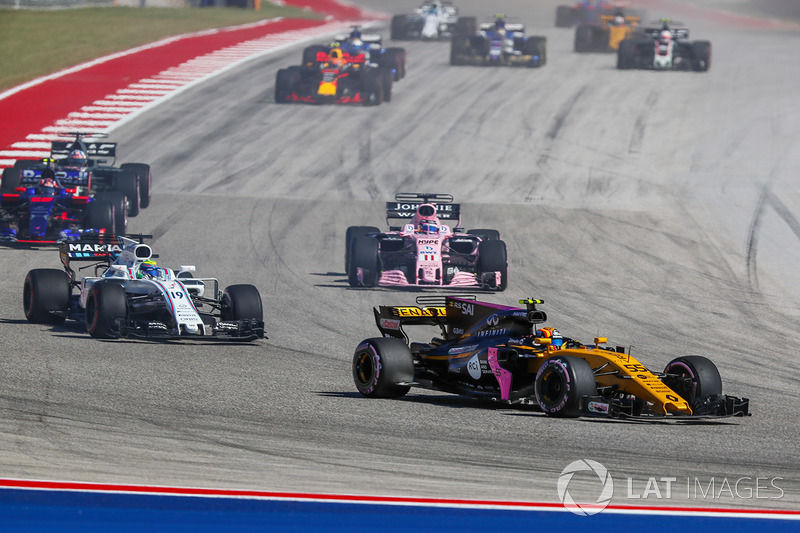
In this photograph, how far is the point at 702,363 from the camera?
14.2 m

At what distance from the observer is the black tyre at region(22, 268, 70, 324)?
20344 millimetres

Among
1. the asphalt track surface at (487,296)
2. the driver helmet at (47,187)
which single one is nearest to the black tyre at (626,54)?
the asphalt track surface at (487,296)

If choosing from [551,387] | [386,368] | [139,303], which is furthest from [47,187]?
[551,387]

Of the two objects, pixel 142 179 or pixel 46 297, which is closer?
pixel 46 297

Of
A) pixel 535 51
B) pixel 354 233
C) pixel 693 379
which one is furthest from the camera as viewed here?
pixel 535 51

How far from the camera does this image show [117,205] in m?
29.9

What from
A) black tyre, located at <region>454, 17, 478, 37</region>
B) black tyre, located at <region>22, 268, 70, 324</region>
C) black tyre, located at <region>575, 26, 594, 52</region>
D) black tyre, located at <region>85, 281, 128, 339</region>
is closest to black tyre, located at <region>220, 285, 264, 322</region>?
black tyre, located at <region>85, 281, 128, 339</region>

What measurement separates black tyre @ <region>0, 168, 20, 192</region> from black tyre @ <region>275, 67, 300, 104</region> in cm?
1496

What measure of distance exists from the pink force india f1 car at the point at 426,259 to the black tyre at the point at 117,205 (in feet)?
19.5

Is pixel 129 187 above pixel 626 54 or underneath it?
underneath

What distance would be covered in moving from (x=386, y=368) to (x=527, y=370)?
159cm

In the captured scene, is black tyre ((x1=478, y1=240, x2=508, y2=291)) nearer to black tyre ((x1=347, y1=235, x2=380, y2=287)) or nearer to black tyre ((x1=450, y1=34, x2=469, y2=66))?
black tyre ((x1=347, y1=235, x2=380, y2=287))
